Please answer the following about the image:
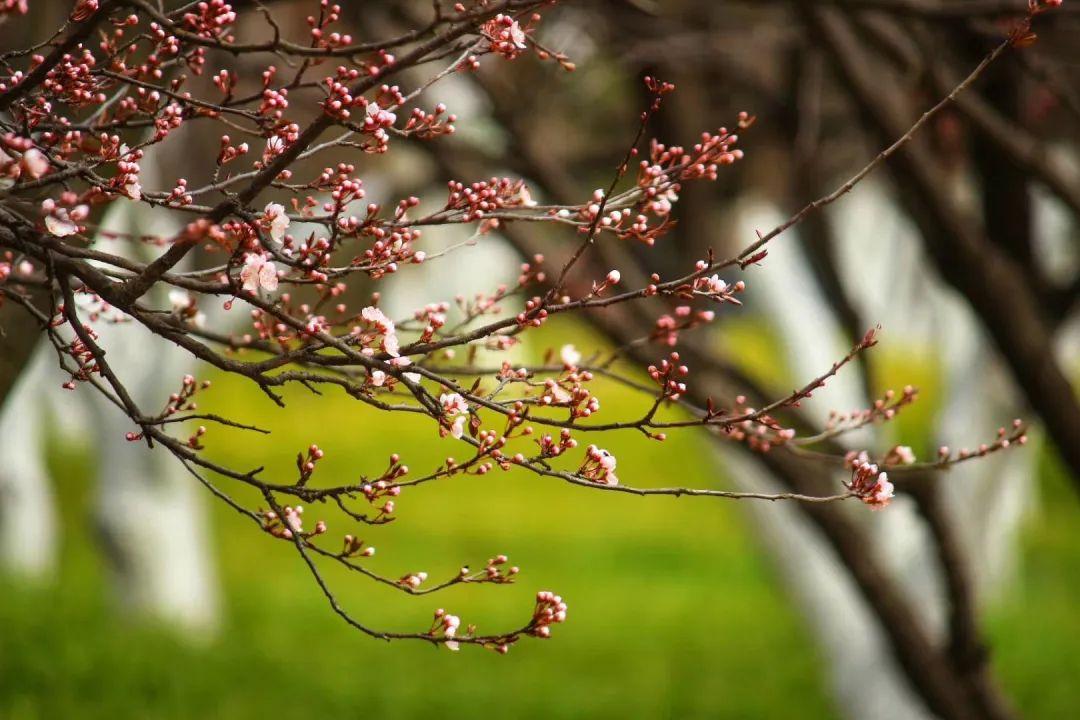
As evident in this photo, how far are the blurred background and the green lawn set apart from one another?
0.04 metres

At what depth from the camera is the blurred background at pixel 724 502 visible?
14.8 ft

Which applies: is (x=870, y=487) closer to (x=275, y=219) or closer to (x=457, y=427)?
(x=457, y=427)

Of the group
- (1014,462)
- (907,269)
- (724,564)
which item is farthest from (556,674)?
(907,269)

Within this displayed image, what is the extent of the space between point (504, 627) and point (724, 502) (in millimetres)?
1873

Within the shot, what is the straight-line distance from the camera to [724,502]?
378 inches

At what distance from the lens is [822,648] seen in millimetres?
6383

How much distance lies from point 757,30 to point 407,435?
13.2 metres

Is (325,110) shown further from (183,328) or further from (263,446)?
(263,446)

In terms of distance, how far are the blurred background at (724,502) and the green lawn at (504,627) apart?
4 centimetres

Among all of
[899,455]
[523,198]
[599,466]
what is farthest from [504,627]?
[599,466]

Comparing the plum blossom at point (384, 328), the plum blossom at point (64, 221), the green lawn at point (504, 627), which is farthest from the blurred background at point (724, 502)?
the plum blossom at point (384, 328)

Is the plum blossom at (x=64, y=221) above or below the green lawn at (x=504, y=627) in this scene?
below

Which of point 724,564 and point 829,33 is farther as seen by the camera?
point 724,564

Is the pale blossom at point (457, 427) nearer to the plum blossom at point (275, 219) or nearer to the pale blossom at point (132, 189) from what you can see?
the plum blossom at point (275, 219)
